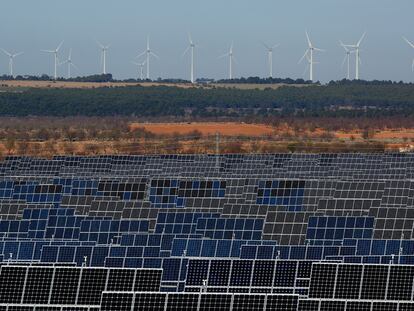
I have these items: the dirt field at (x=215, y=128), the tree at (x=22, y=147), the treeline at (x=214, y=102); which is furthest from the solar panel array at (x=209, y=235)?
the treeline at (x=214, y=102)

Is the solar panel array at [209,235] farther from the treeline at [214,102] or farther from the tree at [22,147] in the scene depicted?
the treeline at [214,102]

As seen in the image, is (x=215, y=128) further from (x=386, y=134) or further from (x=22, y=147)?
(x=22, y=147)

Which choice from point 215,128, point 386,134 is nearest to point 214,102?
point 215,128

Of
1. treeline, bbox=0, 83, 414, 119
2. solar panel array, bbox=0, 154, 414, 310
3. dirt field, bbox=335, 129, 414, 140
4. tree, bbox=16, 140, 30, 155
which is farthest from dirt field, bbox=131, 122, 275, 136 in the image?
solar panel array, bbox=0, 154, 414, 310

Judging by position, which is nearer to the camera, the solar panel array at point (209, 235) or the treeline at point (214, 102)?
the solar panel array at point (209, 235)

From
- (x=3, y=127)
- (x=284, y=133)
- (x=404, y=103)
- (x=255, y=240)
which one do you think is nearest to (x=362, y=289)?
(x=255, y=240)
